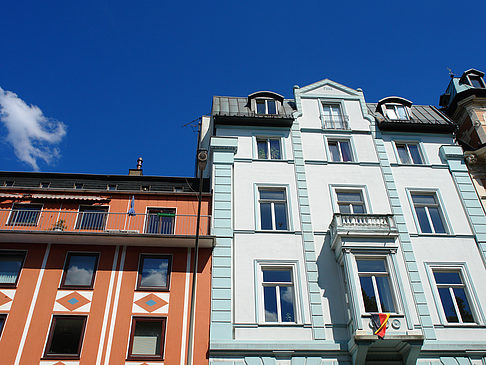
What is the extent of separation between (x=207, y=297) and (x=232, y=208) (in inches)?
188

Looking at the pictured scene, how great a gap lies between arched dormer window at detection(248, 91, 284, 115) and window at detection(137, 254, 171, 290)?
36.7 feet

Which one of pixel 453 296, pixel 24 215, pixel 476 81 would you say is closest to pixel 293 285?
pixel 453 296

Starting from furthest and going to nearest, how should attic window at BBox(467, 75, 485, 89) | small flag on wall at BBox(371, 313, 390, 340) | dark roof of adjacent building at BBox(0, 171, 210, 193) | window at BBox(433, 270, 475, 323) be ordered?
attic window at BBox(467, 75, 485, 89) < dark roof of adjacent building at BBox(0, 171, 210, 193) < window at BBox(433, 270, 475, 323) < small flag on wall at BBox(371, 313, 390, 340)

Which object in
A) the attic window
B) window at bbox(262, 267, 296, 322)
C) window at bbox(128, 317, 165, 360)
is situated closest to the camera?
window at bbox(128, 317, 165, 360)

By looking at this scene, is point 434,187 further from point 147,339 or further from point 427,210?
point 147,339

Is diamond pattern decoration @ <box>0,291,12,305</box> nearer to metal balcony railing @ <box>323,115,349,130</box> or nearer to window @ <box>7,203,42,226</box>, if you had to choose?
window @ <box>7,203,42,226</box>

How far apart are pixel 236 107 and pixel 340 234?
11222 millimetres

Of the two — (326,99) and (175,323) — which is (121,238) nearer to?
(175,323)

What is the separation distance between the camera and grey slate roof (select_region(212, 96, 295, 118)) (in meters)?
25.2

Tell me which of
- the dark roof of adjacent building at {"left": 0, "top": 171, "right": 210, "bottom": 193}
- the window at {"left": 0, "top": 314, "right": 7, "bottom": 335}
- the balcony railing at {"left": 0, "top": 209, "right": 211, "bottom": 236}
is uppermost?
the dark roof of adjacent building at {"left": 0, "top": 171, "right": 210, "bottom": 193}

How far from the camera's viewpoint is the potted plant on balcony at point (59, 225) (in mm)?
19817

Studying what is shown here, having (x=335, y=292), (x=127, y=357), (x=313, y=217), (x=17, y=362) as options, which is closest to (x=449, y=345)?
(x=335, y=292)

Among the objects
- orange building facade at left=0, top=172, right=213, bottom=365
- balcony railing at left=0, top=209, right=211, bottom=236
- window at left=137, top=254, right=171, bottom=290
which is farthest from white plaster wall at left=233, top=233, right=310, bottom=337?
window at left=137, top=254, right=171, bottom=290

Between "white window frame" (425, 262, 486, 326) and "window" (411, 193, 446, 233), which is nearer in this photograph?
"white window frame" (425, 262, 486, 326)
